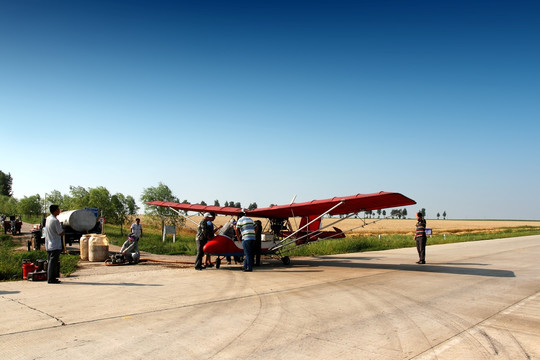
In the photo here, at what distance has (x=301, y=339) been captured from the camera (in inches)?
191

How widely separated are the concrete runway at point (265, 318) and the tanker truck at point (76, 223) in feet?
35.2

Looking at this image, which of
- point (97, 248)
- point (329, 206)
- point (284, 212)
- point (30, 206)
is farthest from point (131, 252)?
point (30, 206)

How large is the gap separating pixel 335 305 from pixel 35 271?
7.62m

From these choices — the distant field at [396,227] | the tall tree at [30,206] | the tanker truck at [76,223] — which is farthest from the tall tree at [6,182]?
the tanker truck at [76,223]

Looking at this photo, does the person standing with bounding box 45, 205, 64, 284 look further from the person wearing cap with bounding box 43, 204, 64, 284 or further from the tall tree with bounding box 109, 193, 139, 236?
the tall tree with bounding box 109, 193, 139, 236

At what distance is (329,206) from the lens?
13.7m

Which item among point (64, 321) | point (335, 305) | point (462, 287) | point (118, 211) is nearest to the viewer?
point (64, 321)

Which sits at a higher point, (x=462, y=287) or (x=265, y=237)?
(x=265, y=237)

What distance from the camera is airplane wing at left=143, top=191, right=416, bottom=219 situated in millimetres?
12102

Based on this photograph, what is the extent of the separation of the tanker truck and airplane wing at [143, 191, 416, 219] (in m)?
6.00

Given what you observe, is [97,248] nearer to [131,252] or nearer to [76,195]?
[131,252]

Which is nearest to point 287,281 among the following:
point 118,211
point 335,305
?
point 335,305

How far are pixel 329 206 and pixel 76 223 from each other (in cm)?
1349

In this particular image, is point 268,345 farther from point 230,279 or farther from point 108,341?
point 230,279
